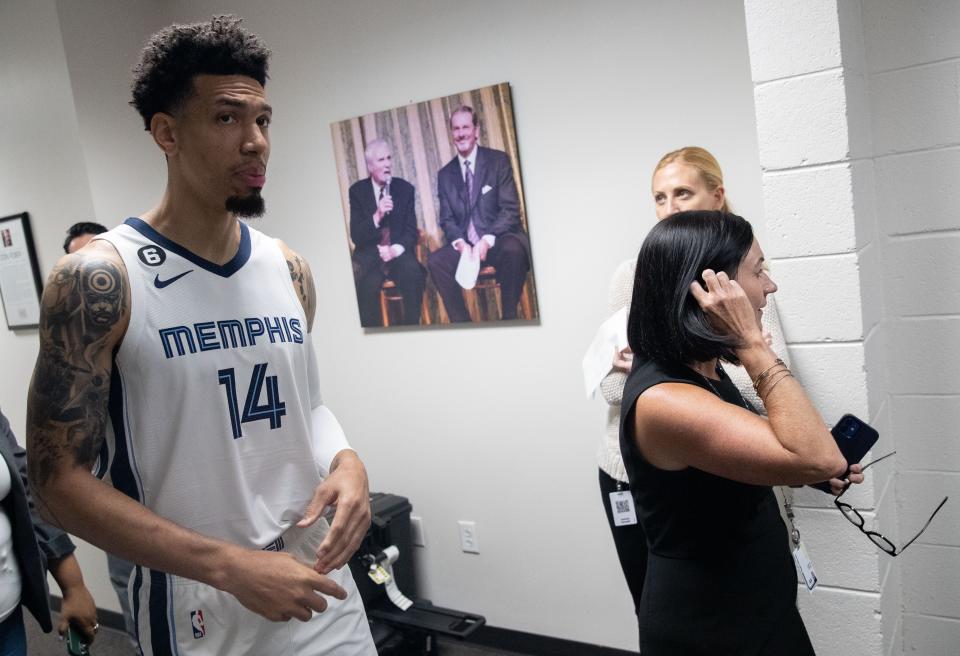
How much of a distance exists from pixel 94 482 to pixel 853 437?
4.54 ft

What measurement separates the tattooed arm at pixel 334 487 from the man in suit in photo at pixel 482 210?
4.10 ft

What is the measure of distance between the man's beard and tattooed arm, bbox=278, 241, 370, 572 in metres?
0.20

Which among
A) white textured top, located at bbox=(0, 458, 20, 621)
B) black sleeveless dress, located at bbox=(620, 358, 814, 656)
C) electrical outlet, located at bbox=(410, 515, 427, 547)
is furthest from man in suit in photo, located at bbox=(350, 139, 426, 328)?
black sleeveless dress, located at bbox=(620, 358, 814, 656)

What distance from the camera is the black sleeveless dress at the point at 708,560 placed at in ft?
4.29

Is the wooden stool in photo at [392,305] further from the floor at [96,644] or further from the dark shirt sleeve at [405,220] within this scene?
the floor at [96,644]

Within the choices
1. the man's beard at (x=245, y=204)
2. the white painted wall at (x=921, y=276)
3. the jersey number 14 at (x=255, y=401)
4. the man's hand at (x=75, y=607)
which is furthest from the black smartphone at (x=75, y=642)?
the white painted wall at (x=921, y=276)

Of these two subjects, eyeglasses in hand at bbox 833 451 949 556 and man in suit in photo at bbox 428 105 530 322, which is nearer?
eyeglasses in hand at bbox 833 451 949 556

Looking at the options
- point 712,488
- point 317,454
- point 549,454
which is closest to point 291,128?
point 549,454

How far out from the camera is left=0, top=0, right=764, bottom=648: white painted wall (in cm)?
239

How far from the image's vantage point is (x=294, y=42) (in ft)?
10.4

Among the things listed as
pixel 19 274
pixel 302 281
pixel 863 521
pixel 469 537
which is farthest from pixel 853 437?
Result: pixel 19 274

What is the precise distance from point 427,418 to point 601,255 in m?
1.01

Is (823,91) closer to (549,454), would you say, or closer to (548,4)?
(548,4)

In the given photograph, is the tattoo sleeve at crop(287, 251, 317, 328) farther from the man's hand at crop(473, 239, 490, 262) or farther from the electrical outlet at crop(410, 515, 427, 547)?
the electrical outlet at crop(410, 515, 427, 547)
